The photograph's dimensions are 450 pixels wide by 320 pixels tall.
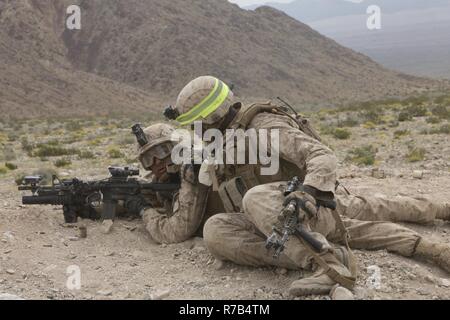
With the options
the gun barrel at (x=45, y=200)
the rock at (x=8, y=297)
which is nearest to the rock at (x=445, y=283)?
the rock at (x=8, y=297)

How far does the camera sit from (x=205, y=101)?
14.4 ft

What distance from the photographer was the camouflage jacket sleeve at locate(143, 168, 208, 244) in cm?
492

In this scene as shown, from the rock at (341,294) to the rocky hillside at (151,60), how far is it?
107 feet

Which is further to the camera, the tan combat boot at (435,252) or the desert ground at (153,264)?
the tan combat boot at (435,252)

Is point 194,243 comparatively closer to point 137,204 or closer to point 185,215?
point 185,215

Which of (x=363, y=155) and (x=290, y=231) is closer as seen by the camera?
(x=290, y=231)

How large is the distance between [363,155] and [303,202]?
6.39 metres

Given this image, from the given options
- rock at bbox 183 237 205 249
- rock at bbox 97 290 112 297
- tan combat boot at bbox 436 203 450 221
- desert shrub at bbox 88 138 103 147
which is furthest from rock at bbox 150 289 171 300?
desert shrub at bbox 88 138 103 147

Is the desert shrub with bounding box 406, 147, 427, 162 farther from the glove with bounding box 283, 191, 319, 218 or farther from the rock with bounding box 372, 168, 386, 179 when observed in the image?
the glove with bounding box 283, 191, 319, 218

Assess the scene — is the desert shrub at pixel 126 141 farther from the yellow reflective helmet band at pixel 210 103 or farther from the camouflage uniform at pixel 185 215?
the yellow reflective helmet band at pixel 210 103

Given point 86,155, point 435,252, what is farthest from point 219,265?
point 86,155

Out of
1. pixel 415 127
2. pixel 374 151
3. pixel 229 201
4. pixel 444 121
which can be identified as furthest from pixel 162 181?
pixel 444 121

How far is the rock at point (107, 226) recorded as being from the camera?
17.5 feet
